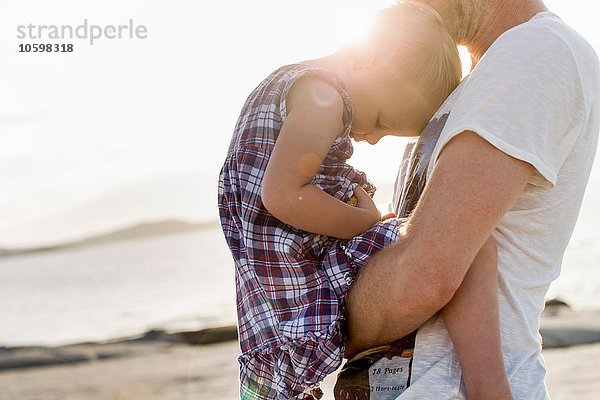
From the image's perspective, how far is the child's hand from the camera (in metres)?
2.23

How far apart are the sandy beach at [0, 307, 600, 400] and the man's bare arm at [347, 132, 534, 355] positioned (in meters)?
5.68

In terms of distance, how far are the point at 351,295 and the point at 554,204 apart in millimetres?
546

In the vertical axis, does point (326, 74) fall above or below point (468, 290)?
above

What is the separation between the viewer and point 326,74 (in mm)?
2240

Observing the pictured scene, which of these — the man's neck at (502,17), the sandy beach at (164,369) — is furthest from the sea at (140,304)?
the man's neck at (502,17)

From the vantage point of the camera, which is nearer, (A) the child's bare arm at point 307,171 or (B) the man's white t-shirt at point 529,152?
(B) the man's white t-shirt at point 529,152

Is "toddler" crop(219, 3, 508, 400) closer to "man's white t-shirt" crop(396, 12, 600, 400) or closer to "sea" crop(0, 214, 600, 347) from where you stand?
"man's white t-shirt" crop(396, 12, 600, 400)

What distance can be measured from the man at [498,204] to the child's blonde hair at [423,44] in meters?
0.14

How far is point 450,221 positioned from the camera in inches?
73.2

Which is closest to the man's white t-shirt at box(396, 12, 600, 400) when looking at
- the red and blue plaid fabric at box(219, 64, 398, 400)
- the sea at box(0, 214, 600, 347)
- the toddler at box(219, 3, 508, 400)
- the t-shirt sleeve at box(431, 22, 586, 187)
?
the t-shirt sleeve at box(431, 22, 586, 187)

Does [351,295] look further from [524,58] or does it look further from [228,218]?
[524,58]

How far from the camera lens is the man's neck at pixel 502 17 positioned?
7.75 ft

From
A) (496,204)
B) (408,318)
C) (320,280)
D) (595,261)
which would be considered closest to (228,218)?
(320,280)

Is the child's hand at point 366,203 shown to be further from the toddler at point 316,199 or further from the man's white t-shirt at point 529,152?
the man's white t-shirt at point 529,152
